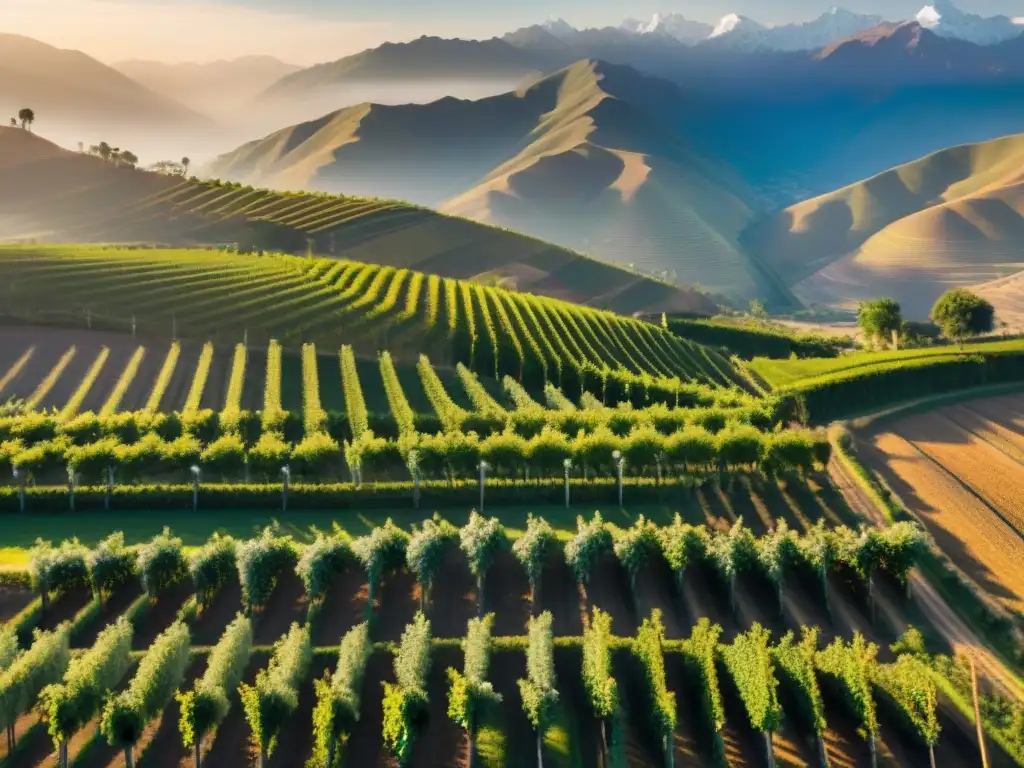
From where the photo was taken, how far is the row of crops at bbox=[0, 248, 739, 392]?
75.8 meters

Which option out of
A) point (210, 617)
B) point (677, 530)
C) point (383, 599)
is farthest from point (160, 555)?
point (677, 530)

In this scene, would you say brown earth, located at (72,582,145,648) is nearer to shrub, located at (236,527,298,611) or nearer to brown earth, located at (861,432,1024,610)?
shrub, located at (236,527,298,611)

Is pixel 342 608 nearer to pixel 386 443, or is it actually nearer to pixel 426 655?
pixel 426 655

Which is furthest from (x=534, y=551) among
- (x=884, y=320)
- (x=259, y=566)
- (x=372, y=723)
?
(x=884, y=320)

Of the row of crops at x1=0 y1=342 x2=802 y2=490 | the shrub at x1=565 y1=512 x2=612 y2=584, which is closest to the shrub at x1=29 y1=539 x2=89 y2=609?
the row of crops at x1=0 y1=342 x2=802 y2=490

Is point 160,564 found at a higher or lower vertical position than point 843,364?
lower

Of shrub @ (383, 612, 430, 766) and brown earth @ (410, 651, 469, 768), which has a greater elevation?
shrub @ (383, 612, 430, 766)

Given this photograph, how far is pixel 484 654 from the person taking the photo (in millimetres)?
29953

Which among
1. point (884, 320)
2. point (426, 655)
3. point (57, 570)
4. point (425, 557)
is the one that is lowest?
point (426, 655)

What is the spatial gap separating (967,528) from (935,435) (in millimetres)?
19679

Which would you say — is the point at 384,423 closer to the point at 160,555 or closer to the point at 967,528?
the point at 160,555

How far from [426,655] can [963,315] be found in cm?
9237

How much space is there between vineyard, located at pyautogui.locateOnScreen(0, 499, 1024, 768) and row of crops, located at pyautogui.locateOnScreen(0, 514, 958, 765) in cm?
10

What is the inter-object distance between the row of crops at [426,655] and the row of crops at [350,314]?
106ft
